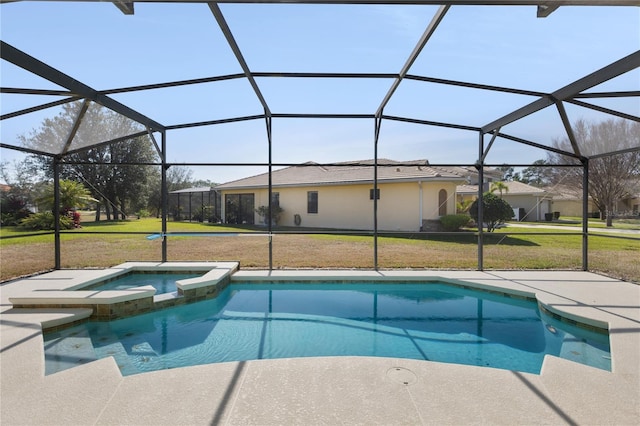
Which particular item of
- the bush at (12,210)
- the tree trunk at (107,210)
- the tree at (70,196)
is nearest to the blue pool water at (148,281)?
the bush at (12,210)

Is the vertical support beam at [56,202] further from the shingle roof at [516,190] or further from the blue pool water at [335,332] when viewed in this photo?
the shingle roof at [516,190]

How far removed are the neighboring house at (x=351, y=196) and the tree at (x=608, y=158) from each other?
4272 millimetres

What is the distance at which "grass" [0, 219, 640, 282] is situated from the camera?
24.3 ft

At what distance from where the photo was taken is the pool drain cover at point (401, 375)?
2.61 meters

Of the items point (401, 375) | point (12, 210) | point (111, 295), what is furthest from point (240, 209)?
point (401, 375)

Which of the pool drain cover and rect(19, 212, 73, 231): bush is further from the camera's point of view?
rect(19, 212, 73, 231): bush

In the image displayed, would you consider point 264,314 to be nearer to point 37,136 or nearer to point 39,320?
point 39,320

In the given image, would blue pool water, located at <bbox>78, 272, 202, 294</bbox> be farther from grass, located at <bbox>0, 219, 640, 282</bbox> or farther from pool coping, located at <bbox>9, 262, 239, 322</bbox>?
grass, located at <bbox>0, 219, 640, 282</bbox>

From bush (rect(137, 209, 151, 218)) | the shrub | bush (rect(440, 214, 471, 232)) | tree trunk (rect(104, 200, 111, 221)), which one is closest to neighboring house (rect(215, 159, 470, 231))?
the shrub

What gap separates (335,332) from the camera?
4.33 metres

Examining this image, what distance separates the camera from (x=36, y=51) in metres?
4.00

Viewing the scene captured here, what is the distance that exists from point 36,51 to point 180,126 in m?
2.86

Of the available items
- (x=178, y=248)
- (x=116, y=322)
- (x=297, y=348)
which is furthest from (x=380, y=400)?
(x=178, y=248)

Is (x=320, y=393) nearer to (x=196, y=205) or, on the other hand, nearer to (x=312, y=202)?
(x=312, y=202)
